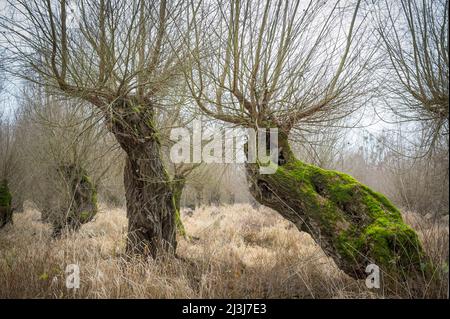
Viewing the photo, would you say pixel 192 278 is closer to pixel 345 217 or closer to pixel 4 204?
pixel 345 217

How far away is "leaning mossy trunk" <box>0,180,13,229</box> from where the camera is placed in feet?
26.8

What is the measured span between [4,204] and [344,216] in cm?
922

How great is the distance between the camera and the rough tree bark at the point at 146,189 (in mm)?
4203

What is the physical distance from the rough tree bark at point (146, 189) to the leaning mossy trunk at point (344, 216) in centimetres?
155

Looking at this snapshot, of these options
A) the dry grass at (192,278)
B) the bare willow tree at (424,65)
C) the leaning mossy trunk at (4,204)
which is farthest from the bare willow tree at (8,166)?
the bare willow tree at (424,65)

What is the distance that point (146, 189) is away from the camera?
445 cm

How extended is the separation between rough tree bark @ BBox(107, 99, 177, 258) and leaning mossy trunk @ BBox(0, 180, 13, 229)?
20.0 feet

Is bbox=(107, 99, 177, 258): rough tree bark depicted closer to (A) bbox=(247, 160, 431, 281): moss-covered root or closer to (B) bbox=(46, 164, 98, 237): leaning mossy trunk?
(A) bbox=(247, 160, 431, 281): moss-covered root

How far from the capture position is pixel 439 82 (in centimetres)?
304

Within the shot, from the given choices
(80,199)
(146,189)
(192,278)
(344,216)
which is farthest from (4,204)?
(344,216)

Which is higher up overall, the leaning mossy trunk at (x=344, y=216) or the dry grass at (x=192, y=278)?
the leaning mossy trunk at (x=344, y=216)

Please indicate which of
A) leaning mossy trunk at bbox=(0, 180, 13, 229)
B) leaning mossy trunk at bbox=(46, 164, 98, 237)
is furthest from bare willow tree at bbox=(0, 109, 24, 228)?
leaning mossy trunk at bbox=(46, 164, 98, 237)

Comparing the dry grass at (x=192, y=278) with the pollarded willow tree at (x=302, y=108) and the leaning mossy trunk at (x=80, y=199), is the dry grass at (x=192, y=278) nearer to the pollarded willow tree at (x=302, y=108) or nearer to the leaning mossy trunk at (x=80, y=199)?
the pollarded willow tree at (x=302, y=108)

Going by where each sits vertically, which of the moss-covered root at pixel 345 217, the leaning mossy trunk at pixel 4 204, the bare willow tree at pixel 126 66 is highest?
the bare willow tree at pixel 126 66
